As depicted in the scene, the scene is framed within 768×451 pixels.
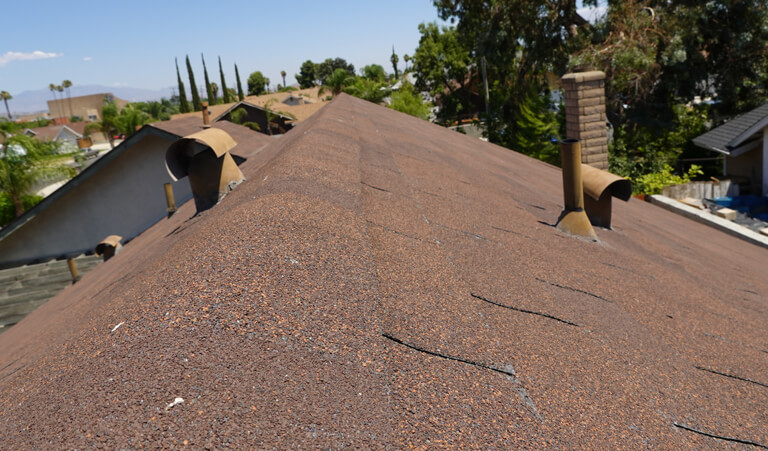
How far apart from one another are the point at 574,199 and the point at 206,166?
3019mm

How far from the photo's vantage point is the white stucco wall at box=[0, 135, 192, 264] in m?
12.4

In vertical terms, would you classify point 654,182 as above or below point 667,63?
below

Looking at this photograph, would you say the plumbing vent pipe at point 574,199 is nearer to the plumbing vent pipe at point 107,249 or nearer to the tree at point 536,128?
the plumbing vent pipe at point 107,249

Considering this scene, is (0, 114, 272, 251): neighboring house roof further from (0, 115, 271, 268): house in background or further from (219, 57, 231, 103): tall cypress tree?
(219, 57, 231, 103): tall cypress tree

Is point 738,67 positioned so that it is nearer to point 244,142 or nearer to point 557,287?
point 244,142

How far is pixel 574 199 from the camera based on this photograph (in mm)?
4207

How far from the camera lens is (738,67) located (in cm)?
2533

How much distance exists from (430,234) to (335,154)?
1.49 metres

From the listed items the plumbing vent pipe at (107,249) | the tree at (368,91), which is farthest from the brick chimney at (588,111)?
the tree at (368,91)

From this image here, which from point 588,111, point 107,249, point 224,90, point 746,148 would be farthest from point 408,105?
point 224,90

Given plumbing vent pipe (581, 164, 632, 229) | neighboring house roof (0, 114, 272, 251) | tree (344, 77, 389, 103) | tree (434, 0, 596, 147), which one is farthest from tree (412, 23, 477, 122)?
plumbing vent pipe (581, 164, 632, 229)

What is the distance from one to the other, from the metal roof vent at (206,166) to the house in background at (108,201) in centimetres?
738

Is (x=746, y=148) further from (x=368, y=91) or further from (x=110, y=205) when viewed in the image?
(x=110, y=205)

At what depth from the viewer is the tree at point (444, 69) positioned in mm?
50594
